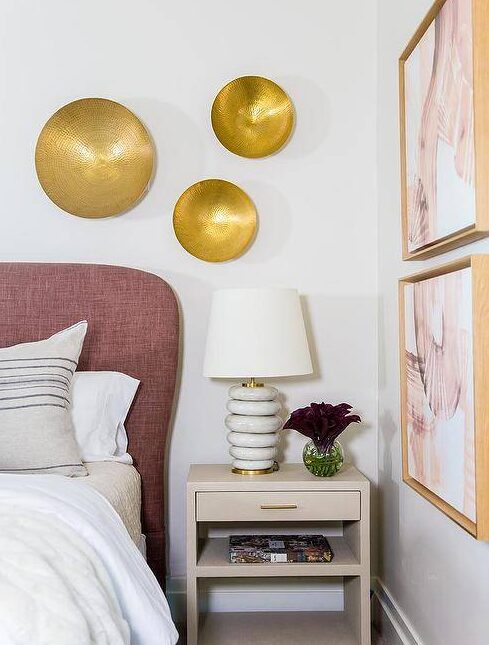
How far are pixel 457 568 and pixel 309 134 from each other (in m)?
1.66

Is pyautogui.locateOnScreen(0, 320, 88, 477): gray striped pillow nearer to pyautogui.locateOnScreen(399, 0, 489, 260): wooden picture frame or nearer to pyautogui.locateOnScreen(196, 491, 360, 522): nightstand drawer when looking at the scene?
pyautogui.locateOnScreen(196, 491, 360, 522): nightstand drawer

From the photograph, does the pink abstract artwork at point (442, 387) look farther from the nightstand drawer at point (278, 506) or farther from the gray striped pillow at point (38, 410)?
the gray striped pillow at point (38, 410)

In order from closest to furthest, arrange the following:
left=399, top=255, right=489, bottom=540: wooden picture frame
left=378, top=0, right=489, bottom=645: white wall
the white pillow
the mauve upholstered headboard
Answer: left=399, top=255, right=489, bottom=540: wooden picture frame → left=378, top=0, right=489, bottom=645: white wall → the white pillow → the mauve upholstered headboard

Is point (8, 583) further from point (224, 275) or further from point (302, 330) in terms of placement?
point (224, 275)

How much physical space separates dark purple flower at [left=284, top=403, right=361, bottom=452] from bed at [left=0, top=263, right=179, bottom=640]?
1.63 feet

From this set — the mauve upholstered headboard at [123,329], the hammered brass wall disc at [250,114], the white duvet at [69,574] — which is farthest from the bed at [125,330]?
the white duvet at [69,574]

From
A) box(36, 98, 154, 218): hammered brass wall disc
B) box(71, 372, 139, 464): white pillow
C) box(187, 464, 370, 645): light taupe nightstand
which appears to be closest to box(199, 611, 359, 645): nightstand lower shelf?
A: box(187, 464, 370, 645): light taupe nightstand

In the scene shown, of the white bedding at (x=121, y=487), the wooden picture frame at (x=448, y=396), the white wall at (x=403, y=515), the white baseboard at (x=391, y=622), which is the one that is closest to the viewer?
the wooden picture frame at (x=448, y=396)

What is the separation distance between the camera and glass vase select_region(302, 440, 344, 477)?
7.99ft

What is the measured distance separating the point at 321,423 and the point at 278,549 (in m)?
0.44

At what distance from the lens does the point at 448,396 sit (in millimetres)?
1742

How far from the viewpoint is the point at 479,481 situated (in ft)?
5.02

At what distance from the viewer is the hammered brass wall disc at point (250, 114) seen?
2717 mm

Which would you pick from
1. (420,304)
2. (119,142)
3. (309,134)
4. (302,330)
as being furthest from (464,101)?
(119,142)
